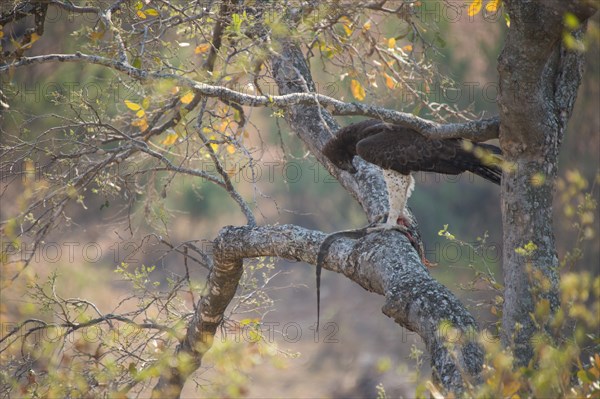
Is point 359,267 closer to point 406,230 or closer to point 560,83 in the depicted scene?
point 406,230

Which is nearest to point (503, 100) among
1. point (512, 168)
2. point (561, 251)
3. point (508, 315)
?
point (512, 168)

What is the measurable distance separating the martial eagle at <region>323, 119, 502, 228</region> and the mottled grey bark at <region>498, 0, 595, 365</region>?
Answer: 976 mm

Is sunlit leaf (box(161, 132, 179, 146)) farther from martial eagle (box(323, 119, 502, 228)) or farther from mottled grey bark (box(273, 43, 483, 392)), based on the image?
martial eagle (box(323, 119, 502, 228))

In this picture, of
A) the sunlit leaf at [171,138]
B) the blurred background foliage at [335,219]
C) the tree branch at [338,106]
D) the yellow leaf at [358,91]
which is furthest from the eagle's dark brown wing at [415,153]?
the blurred background foliage at [335,219]

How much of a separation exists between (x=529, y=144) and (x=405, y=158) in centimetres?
125

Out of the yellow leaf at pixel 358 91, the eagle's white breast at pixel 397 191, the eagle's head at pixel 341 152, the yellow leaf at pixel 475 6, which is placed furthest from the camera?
the yellow leaf at pixel 358 91

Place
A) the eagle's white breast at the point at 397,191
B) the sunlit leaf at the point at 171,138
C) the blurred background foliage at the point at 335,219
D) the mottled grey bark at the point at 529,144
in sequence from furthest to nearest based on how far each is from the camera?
1. the blurred background foliage at the point at 335,219
2. the sunlit leaf at the point at 171,138
3. the eagle's white breast at the point at 397,191
4. the mottled grey bark at the point at 529,144

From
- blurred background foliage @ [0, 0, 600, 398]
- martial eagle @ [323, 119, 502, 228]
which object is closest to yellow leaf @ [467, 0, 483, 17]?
martial eagle @ [323, 119, 502, 228]

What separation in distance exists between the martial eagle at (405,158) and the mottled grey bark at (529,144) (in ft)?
3.20

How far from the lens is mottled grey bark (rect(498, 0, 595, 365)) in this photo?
8.36 ft

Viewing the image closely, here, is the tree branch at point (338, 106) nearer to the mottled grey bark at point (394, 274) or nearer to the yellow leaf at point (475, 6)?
the mottled grey bark at point (394, 274)

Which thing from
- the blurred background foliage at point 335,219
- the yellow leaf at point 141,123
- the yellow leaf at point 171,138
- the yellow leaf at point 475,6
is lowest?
the blurred background foliage at point 335,219

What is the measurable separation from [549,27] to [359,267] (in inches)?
56.3

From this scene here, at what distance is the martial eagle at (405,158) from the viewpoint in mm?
3822
